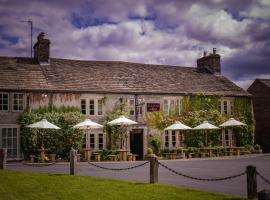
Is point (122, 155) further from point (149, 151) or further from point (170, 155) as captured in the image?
point (170, 155)

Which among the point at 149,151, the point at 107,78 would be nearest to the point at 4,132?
the point at 107,78

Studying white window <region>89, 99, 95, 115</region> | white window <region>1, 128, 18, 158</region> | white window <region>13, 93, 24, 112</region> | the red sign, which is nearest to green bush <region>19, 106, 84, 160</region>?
white window <region>1, 128, 18, 158</region>

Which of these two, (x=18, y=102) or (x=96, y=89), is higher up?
(x=96, y=89)

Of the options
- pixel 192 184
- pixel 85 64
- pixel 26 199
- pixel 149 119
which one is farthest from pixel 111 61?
pixel 26 199

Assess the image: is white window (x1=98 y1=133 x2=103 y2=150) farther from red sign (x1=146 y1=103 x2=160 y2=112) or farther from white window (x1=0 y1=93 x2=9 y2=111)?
white window (x1=0 y1=93 x2=9 y2=111)

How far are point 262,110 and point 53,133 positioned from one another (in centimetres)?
2192

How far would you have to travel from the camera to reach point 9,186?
551 inches

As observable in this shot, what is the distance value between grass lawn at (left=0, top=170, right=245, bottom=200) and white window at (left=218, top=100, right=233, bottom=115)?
22.8 m

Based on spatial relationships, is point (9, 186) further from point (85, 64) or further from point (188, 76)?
point (188, 76)

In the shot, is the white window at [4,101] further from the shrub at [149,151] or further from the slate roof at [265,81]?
the slate roof at [265,81]

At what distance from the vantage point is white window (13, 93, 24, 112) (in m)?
28.8

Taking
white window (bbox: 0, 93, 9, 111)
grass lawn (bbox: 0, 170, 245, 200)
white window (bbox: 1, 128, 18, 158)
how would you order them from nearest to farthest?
1. grass lawn (bbox: 0, 170, 245, 200)
2. white window (bbox: 1, 128, 18, 158)
3. white window (bbox: 0, 93, 9, 111)

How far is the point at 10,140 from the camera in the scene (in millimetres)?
28219

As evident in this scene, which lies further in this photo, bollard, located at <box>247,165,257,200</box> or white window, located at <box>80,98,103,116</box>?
white window, located at <box>80,98,103,116</box>
